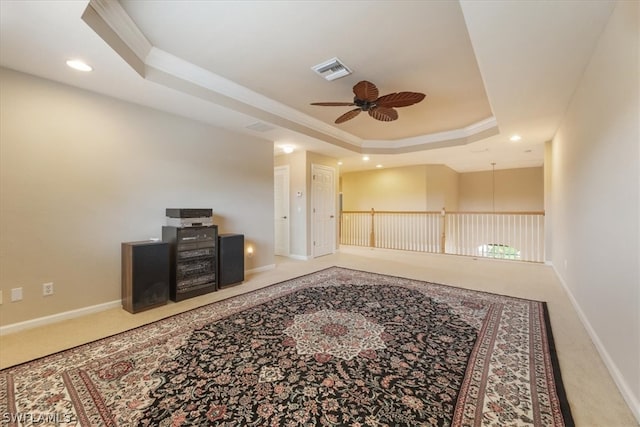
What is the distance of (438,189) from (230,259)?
6750mm

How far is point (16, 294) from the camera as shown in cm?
249

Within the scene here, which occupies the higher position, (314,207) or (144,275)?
(314,207)

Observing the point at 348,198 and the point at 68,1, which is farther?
the point at 348,198

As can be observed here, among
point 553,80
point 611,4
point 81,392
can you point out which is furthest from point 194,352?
point 553,80

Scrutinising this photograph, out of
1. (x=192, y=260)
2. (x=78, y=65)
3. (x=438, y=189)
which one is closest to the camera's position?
(x=78, y=65)

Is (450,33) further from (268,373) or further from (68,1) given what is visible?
(268,373)

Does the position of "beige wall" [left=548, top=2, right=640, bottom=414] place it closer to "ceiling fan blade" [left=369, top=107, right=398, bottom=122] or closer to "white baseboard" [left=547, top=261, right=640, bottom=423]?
"white baseboard" [left=547, top=261, right=640, bottom=423]

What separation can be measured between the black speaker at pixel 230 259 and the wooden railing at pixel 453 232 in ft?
14.8

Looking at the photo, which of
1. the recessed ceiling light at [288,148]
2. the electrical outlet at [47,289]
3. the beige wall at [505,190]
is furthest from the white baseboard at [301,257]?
the beige wall at [505,190]

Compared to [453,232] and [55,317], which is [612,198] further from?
[453,232]

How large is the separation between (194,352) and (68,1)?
8.16 ft

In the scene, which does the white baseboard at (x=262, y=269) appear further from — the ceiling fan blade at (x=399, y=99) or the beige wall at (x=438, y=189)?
the beige wall at (x=438, y=189)

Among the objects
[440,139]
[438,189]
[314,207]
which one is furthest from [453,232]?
[314,207]

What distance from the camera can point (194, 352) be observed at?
2.04 metres
